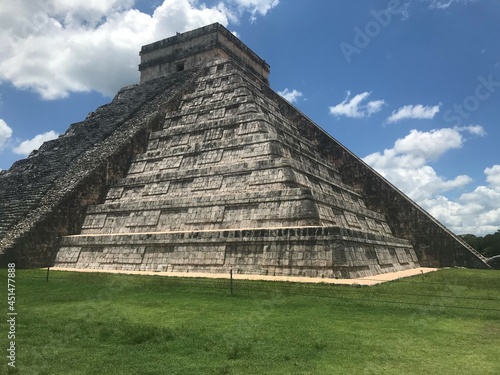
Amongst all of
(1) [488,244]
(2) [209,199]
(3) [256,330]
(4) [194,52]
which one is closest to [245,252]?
(2) [209,199]

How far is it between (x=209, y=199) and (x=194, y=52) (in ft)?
47.2

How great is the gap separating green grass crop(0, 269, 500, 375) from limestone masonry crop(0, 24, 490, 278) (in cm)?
261

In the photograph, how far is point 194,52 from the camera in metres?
25.0

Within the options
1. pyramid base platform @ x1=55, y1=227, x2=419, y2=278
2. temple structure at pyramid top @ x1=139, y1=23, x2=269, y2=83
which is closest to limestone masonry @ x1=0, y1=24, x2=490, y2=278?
pyramid base platform @ x1=55, y1=227, x2=419, y2=278

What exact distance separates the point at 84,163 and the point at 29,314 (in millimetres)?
12190

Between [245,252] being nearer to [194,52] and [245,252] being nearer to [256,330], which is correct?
[256,330]

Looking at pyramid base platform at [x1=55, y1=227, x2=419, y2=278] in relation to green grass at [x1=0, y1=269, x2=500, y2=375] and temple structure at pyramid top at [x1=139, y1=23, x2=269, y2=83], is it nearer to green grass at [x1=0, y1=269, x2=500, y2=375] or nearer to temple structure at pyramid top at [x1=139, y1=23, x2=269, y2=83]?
green grass at [x1=0, y1=269, x2=500, y2=375]

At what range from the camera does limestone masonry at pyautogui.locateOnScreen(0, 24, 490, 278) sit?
38.7 ft

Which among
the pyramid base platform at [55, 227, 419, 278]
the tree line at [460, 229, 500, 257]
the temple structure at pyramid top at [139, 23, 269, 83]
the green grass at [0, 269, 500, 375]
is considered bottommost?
the green grass at [0, 269, 500, 375]

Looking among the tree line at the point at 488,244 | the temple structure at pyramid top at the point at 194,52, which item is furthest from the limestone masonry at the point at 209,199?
the tree line at the point at 488,244

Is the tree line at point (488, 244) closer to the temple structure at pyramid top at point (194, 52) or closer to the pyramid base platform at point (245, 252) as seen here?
the pyramid base platform at point (245, 252)

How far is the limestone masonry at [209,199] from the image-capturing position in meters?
11.8

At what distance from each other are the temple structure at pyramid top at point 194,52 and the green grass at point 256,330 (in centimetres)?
1845

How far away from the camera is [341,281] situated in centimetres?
968
